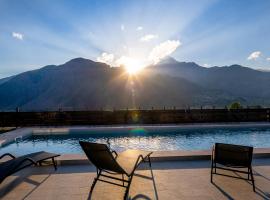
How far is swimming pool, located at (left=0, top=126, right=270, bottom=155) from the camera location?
25.8 feet

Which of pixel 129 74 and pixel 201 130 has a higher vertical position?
pixel 129 74

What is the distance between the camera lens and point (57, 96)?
200 feet

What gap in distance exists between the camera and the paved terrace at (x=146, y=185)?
289 cm

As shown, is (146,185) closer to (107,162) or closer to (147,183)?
(147,183)

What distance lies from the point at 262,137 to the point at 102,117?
8674 mm

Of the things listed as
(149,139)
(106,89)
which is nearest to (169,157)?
(149,139)

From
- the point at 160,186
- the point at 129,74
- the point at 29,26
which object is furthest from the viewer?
the point at 129,74

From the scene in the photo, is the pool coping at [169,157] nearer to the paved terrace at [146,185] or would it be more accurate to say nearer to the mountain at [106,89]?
the paved terrace at [146,185]

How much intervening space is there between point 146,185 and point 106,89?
5811 cm

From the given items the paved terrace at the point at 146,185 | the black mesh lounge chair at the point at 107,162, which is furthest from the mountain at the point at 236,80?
the black mesh lounge chair at the point at 107,162

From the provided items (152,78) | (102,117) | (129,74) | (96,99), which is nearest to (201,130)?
(102,117)

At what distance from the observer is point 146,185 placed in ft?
10.6

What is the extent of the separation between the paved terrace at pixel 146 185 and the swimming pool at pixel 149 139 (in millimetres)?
3555

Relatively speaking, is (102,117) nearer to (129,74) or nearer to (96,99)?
(96,99)
